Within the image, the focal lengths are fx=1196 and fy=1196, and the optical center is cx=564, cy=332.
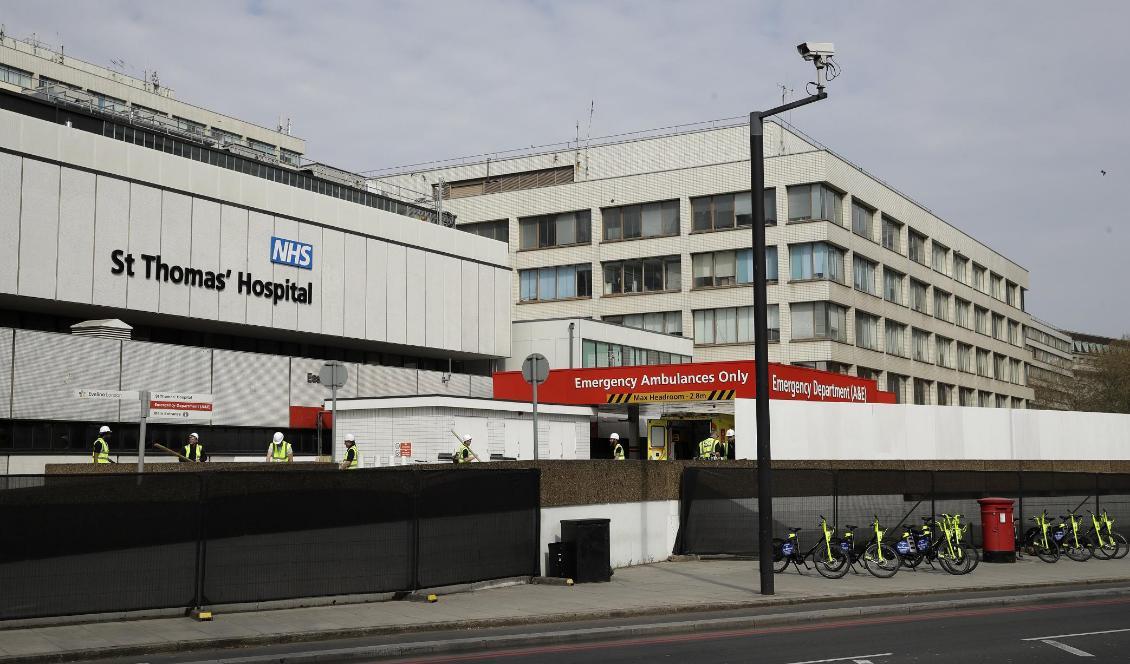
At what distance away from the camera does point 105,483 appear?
46.2 feet

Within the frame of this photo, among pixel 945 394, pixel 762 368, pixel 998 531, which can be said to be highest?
pixel 945 394

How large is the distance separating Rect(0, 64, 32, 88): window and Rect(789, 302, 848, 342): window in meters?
50.3

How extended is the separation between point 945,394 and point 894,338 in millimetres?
10539

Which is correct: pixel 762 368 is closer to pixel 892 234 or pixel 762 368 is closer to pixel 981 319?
pixel 892 234

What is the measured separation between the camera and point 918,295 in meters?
78.2

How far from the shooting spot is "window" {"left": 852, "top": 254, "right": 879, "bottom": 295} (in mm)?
68062

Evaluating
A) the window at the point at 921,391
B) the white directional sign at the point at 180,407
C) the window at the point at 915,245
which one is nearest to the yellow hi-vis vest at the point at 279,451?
the white directional sign at the point at 180,407

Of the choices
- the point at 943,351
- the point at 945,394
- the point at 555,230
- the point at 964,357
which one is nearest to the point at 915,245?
the point at 943,351

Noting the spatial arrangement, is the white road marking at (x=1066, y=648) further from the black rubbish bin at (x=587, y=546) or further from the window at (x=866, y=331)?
the window at (x=866, y=331)

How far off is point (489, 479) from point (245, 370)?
27358 mm

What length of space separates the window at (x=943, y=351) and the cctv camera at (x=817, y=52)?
215ft

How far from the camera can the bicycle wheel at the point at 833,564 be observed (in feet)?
65.8

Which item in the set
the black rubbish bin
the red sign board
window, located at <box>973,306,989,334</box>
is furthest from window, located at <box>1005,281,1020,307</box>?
the black rubbish bin

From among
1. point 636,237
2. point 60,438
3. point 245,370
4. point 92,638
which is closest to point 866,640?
point 92,638
